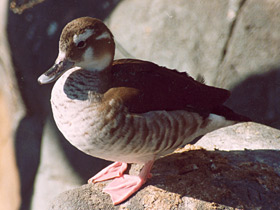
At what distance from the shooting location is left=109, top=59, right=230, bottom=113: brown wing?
1.87 m

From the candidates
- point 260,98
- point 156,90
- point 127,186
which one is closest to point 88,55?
point 156,90

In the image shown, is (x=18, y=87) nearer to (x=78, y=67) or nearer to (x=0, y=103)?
(x=0, y=103)

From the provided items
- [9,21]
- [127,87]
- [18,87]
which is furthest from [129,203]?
[9,21]

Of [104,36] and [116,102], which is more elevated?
[104,36]

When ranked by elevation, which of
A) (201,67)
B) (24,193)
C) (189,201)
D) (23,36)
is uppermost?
(23,36)

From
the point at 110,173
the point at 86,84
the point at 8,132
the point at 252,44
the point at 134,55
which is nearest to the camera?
the point at 86,84

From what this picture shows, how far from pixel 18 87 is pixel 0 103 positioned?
43 cm

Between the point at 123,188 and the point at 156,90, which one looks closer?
the point at 156,90

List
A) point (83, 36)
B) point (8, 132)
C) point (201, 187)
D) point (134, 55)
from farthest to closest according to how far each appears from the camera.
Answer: point (8, 132)
point (134, 55)
point (201, 187)
point (83, 36)

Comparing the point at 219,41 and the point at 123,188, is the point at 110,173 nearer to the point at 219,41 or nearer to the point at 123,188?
the point at 123,188

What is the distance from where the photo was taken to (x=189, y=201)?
2049 mm

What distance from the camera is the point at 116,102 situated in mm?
A: 1803

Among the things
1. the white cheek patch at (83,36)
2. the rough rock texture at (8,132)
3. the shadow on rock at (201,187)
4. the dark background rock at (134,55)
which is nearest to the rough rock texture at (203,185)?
the shadow on rock at (201,187)

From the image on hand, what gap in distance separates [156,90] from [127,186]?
0.67 meters
